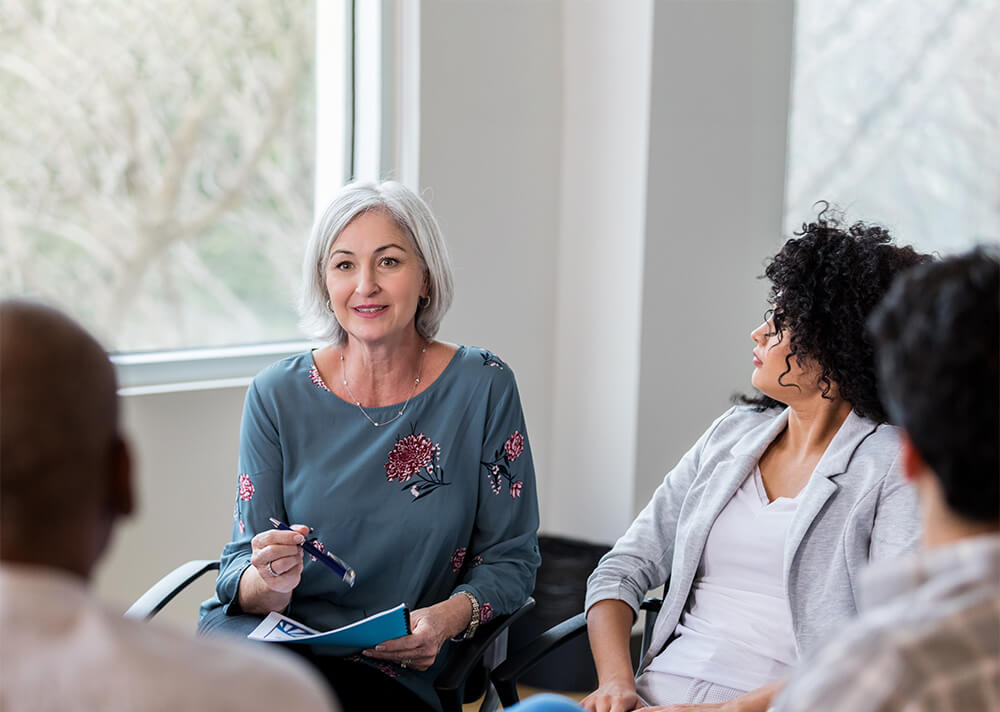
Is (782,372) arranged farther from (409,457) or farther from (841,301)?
(409,457)

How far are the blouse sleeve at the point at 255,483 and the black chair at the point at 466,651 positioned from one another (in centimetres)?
8

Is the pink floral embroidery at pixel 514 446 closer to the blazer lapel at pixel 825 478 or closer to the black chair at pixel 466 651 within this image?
the black chair at pixel 466 651

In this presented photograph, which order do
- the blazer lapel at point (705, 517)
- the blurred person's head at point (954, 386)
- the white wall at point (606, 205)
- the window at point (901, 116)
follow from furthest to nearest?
the window at point (901, 116)
the white wall at point (606, 205)
the blazer lapel at point (705, 517)
the blurred person's head at point (954, 386)

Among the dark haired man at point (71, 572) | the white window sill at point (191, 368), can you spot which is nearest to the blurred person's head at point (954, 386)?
the dark haired man at point (71, 572)

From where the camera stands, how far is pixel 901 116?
11.9 feet

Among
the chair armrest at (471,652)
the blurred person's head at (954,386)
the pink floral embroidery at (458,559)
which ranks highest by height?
the blurred person's head at (954,386)

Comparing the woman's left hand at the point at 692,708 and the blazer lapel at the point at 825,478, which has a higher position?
the blazer lapel at the point at 825,478

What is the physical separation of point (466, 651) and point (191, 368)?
134cm

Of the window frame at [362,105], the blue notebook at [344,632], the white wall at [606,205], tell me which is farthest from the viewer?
the white wall at [606,205]

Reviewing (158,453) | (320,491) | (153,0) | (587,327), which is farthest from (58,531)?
(587,327)

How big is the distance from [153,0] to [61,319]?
7.01 feet

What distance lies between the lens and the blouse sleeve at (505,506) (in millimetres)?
2053

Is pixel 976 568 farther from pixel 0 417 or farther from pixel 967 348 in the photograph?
pixel 0 417

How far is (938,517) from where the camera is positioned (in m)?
0.95
